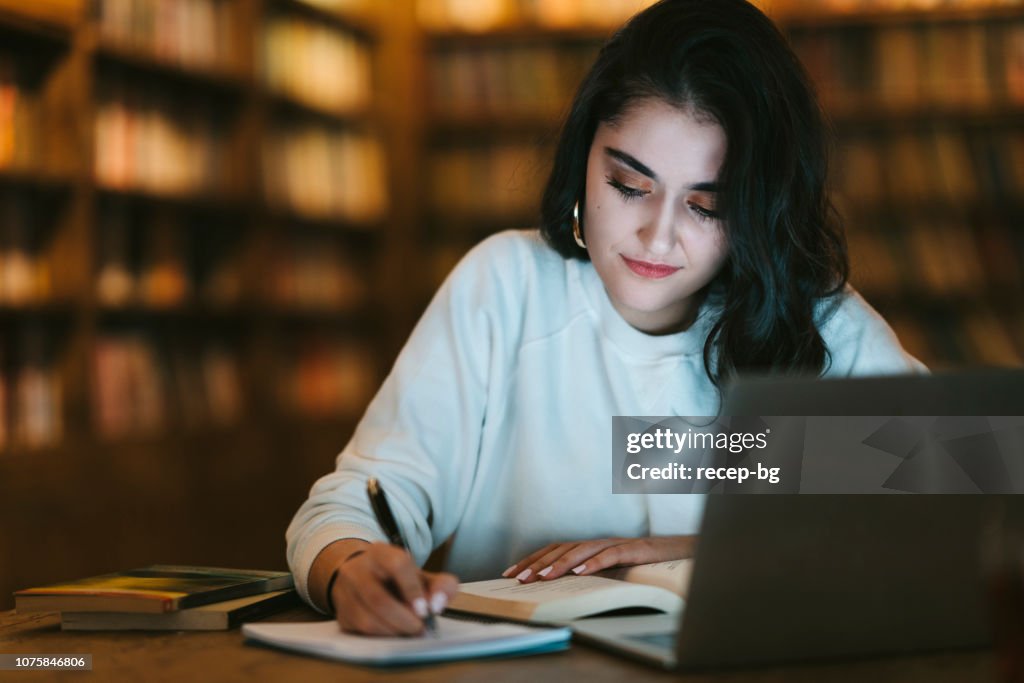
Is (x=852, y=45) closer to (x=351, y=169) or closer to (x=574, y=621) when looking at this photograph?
(x=351, y=169)

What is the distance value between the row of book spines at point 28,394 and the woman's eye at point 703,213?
6.20 feet

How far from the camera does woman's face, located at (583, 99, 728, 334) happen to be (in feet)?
4.53

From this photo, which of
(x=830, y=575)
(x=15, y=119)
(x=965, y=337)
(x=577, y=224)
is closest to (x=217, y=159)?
(x=15, y=119)

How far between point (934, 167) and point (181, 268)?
2.55 m

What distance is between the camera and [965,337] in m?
3.97

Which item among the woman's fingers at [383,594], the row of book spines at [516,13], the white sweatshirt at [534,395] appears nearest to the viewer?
the woman's fingers at [383,594]

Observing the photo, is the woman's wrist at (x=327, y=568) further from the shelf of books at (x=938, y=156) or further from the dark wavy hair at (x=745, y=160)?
the shelf of books at (x=938, y=156)

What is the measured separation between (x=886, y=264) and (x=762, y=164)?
2741mm

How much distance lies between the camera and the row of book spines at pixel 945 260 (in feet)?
12.9

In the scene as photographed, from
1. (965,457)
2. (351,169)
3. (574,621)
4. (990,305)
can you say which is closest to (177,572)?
(574,621)

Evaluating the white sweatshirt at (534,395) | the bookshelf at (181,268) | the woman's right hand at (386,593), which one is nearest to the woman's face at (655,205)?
the white sweatshirt at (534,395)

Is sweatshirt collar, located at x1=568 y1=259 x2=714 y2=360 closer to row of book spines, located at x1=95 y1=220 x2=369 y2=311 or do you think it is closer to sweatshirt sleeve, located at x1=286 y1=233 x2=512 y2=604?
sweatshirt sleeve, located at x1=286 y1=233 x2=512 y2=604

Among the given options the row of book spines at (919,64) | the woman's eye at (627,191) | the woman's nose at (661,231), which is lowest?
the woman's nose at (661,231)

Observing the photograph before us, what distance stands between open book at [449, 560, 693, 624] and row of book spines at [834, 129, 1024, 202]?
3070mm
